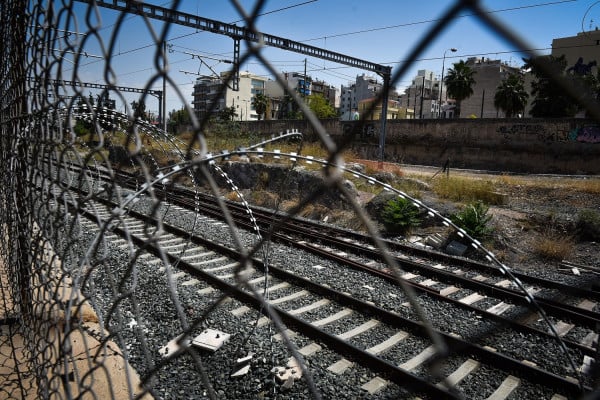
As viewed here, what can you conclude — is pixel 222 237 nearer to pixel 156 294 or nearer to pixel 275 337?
pixel 156 294

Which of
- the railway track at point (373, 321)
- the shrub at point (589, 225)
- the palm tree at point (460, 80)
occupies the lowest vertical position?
the railway track at point (373, 321)

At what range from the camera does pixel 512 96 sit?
38156mm

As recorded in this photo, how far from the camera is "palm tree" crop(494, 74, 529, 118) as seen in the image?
1474 inches

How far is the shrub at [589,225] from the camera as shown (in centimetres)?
917

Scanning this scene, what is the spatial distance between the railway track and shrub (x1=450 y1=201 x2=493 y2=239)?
5.79 ft

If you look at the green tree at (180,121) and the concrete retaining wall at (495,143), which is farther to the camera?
the concrete retaining wall at (495,143)

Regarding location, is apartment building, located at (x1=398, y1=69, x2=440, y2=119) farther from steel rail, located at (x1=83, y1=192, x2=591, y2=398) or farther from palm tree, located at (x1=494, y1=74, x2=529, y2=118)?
steel rail, located at (x1=83, y1=192, x2=591, y2=398)

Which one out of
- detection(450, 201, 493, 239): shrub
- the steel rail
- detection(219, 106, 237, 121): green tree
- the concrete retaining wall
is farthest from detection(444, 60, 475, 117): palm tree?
the steel rail

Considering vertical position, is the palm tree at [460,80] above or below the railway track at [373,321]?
above

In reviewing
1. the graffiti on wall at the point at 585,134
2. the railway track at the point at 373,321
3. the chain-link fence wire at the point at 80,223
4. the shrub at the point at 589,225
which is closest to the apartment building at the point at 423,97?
the graffiti on wall at the point at 585,134

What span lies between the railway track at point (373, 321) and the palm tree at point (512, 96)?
36.1 metres

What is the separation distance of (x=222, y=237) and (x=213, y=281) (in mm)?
2600

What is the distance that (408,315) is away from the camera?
5.02 m

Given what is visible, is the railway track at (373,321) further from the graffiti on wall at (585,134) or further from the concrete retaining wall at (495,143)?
the graffiti on wall at (585,134)
